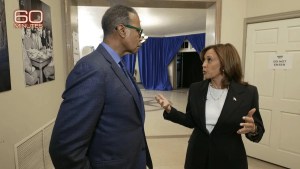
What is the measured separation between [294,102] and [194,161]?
1866mm

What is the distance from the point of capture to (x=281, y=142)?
9.33 feet

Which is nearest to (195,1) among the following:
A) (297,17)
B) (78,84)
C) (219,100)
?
(297,17)

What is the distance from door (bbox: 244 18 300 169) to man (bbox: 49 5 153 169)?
2382 millimetres

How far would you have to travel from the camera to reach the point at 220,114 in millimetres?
1474

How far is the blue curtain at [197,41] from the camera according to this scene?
26.6 feet

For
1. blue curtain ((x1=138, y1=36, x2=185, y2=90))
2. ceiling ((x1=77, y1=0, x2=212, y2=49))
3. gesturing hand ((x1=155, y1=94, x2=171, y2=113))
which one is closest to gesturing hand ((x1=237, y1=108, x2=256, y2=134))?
gesturing hand ((x1=155, y1=94, x2=171, y2=113))

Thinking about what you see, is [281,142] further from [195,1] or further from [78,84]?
[78,84]

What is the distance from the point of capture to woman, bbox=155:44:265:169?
4.79 feet

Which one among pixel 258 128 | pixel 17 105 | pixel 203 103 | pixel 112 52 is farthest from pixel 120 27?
pixel 258 128

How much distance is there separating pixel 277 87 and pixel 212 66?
1.75 m

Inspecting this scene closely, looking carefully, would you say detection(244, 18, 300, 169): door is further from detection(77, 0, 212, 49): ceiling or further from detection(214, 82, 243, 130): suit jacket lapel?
detection(214, 82, 243, 130): suit jacket lapel

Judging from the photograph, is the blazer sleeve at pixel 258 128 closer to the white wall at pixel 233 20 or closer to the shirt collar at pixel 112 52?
the shirt collar at pixel 112 52

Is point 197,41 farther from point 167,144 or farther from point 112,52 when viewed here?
point 112,52

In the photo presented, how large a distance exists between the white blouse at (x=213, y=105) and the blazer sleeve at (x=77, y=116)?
0.89 m
